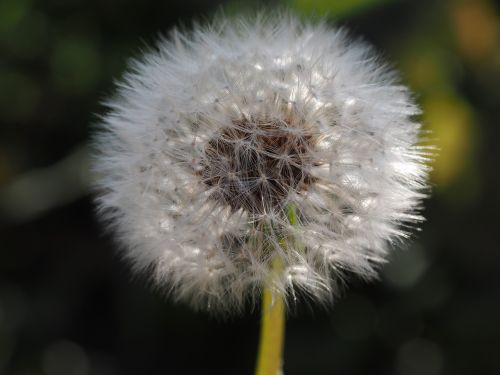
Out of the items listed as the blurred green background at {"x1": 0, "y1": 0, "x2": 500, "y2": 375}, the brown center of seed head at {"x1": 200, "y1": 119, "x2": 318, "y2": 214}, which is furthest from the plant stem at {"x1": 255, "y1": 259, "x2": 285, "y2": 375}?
the blurred green background at {"x1": 0, "y1": 0, "x2": 500, "y2": 375}

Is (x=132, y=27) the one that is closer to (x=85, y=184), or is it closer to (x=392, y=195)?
(x=85, y=184)

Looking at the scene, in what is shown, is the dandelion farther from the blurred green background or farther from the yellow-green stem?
the blurred green background

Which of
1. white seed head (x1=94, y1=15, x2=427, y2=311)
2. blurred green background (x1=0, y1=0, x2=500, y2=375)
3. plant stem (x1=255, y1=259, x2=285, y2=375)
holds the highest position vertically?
blurred green background (x1=0, y1=0, x2=500, y2=375)

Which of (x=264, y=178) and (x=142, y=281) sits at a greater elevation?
(x=142, y=281)

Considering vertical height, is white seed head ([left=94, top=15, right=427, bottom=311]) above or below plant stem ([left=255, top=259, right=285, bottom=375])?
above

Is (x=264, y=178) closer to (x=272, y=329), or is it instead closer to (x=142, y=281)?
(x=272, y=329)

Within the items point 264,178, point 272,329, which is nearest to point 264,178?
point 264,178
